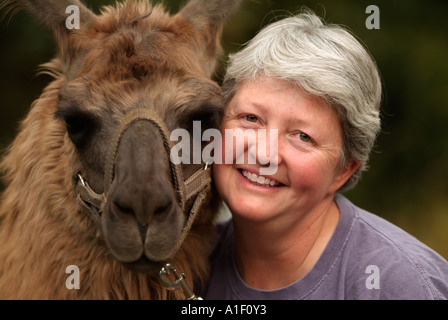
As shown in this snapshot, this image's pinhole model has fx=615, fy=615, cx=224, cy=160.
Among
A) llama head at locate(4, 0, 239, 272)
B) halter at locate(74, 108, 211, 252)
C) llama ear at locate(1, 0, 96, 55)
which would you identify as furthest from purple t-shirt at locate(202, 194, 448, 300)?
llama ear at locate(1, 0, 96, 55)

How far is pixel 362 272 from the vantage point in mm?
3062

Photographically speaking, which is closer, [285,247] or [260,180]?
[260,180]

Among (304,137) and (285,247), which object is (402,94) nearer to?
(285,247)

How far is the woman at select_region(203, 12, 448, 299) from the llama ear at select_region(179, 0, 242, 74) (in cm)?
17

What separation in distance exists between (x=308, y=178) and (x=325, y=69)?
1.77 feet

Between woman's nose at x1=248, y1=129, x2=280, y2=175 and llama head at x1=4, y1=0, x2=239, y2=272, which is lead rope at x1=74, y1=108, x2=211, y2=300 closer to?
llama head at x1=4, y1=0, x2=239, y2=272

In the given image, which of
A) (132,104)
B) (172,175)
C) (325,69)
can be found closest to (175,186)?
(172,175)

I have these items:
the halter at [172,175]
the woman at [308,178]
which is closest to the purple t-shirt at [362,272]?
the woman at [308,178]

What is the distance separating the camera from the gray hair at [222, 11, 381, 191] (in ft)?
9.80

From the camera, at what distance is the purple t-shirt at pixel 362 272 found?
298cm

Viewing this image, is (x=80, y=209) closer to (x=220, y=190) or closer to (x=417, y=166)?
(x=220, y=190)

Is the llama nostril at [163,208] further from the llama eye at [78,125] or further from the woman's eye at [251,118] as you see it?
the woman's eye at [251,118]

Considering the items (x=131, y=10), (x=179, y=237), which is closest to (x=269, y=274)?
(x=179, y=237)

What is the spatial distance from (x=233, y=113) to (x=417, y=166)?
495 centimetres
